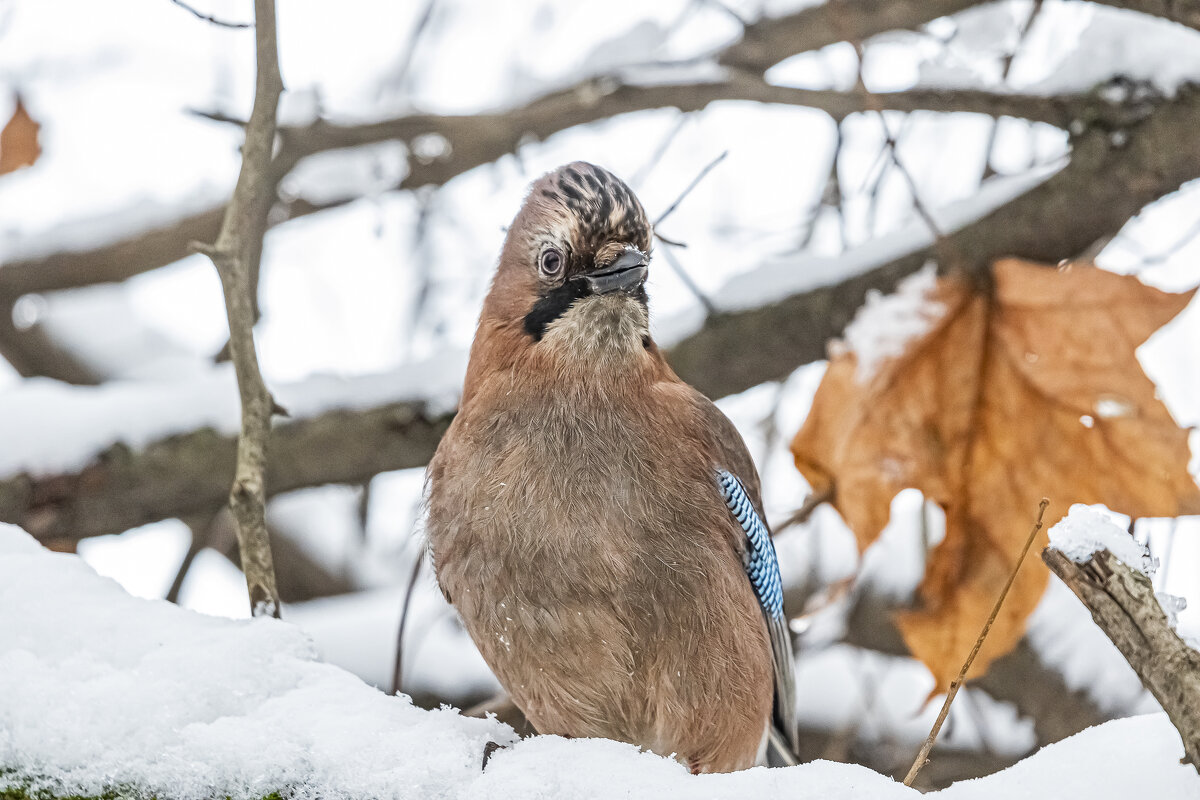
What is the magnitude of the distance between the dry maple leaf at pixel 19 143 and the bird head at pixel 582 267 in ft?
8.54

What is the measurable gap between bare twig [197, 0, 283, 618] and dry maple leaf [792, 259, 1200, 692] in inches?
47.8

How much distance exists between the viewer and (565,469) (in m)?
2.20

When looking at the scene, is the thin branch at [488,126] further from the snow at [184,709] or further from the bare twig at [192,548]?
the snow at [184,709]

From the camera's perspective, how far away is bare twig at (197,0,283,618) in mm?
2117

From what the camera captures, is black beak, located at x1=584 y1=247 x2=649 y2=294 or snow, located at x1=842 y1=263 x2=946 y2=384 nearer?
black beak, located at x1=584 y1=247 x2=649 y2=294

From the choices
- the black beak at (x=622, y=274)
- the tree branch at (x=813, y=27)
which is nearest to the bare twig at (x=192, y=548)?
the black beak at (x=622, y=274)

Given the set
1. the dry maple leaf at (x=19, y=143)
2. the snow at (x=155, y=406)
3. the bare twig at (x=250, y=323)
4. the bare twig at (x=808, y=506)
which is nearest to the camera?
the bare twig at (x=250, y=323)

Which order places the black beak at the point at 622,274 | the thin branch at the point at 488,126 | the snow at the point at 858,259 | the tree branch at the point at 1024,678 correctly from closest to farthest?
the black beak at the point at 622,274, the thin branch at the point at 488,126, the snow at the point at 858,259, the tree branch at the point at 1024,678

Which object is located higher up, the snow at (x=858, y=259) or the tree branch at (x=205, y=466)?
the snow at (x=858, y=259)

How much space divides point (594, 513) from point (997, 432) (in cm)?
114

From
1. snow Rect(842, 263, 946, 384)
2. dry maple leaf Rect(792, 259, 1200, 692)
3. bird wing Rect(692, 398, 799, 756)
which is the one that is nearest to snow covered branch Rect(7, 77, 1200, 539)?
snow Rect(842, 263, 946, 384)

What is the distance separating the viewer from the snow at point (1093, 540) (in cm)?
155

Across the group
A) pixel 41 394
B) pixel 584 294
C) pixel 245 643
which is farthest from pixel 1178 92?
pixel 41 394

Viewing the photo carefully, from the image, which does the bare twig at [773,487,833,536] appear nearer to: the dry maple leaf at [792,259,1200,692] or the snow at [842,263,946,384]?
the dry maple leaf at [792,259,1200,692]
